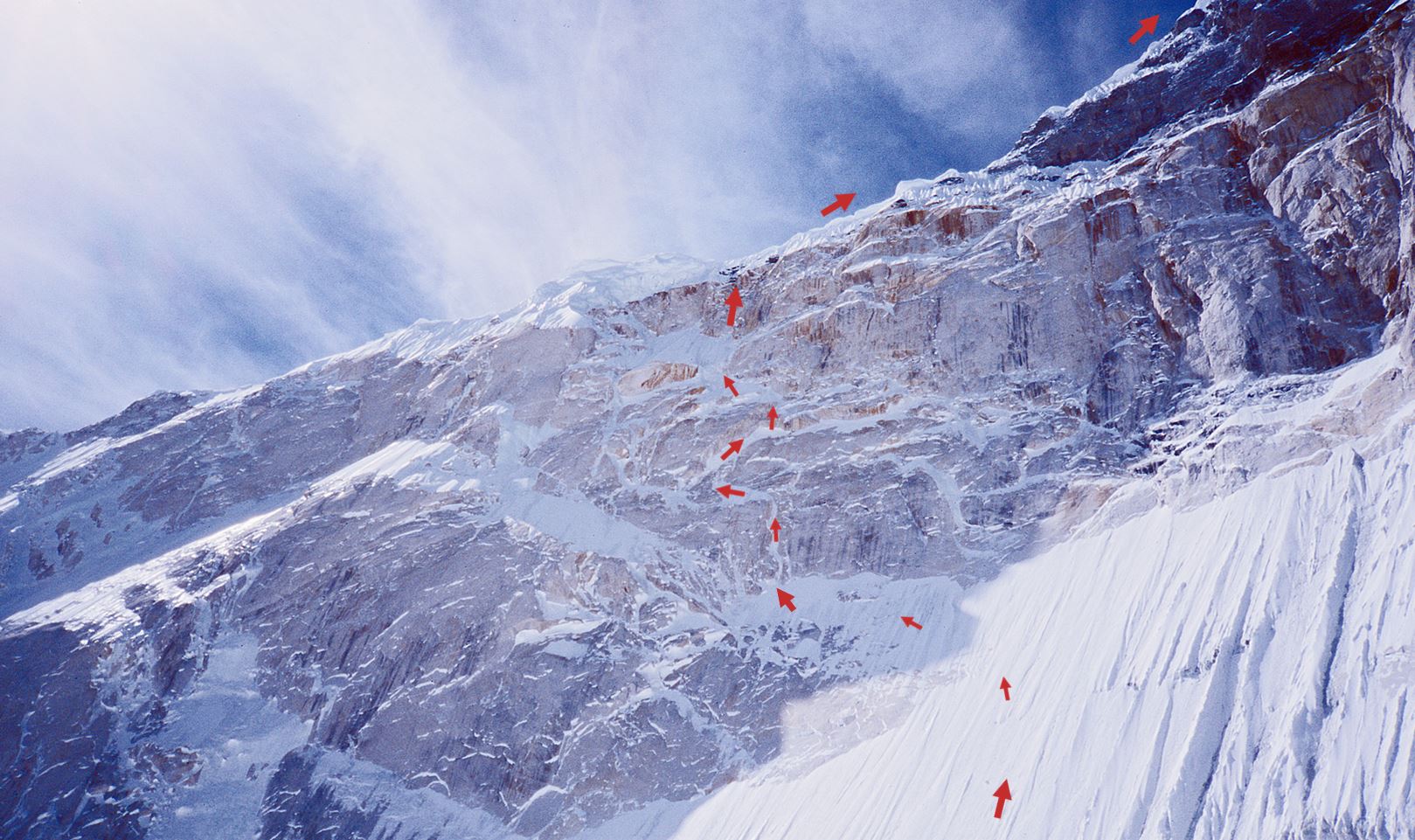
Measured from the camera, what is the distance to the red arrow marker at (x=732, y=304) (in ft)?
210

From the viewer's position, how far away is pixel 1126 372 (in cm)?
4662

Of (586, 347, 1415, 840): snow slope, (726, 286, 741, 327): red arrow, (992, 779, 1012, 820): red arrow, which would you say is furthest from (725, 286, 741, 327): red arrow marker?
(992, 779, 1012, 820): red arrow

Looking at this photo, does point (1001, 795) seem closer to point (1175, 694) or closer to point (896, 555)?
point (1175, 694)

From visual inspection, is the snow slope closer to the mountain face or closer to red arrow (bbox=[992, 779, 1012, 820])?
the mountain face

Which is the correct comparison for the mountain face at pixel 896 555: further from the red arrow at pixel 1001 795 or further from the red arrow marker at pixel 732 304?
the red arrow marker at pixel 732 304

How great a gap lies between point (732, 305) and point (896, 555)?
25.7 meters

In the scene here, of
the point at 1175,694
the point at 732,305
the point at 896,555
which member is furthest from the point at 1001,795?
the point at 732,305

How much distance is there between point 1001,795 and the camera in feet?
106

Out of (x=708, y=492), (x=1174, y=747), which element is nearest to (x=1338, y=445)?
(x=1174, y=747)

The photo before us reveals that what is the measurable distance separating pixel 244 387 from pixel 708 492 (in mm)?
54135

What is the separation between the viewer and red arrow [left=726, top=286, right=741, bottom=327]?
6388cm

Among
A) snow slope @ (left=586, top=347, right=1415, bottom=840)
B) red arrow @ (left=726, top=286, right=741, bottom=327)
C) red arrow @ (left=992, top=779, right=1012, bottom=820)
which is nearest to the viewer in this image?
snow slope @ (left=586, top=347, right=1415, bottom=840)

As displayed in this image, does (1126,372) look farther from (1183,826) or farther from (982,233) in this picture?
(1183,826)

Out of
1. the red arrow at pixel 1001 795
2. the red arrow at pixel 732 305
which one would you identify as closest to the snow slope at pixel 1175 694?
the red arrow at pixel 1001 795
